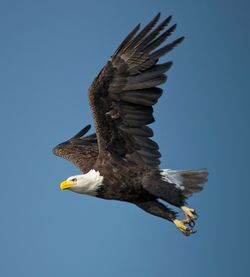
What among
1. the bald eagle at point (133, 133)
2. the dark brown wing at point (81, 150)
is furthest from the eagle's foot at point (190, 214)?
the dark brown wing at point (81, 150)

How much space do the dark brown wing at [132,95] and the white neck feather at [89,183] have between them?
0.31 m

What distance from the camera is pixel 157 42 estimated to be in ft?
28.1

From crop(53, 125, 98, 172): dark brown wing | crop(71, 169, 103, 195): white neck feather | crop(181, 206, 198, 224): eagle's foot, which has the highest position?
crop(53, 125, 98, 172): dark brown wing

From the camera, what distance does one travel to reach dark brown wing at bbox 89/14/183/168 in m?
8.62

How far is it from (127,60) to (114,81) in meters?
0.30

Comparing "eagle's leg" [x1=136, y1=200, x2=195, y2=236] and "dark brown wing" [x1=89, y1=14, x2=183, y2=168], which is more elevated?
"dark brown wing" [x1=89, y1=14, x2=183, y2=168]

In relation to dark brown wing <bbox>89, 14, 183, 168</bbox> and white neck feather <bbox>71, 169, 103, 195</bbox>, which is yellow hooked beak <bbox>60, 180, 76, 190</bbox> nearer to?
white neck feather <bbox>71, 169, 103, 195</bbox>

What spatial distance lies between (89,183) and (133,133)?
0.84 metres

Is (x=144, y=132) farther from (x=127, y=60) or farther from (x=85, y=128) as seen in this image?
(x=85, y=128)

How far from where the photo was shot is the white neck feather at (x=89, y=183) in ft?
29.4

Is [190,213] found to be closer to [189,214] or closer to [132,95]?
[189,214]

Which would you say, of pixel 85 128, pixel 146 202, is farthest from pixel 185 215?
pixel 85 128

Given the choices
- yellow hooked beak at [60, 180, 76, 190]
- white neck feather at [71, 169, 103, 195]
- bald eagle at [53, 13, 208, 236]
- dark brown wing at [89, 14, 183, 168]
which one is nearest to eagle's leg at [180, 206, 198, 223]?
bald eagle at [53, 13, 208, 236]

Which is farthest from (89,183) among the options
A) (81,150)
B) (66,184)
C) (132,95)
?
(81,150)
